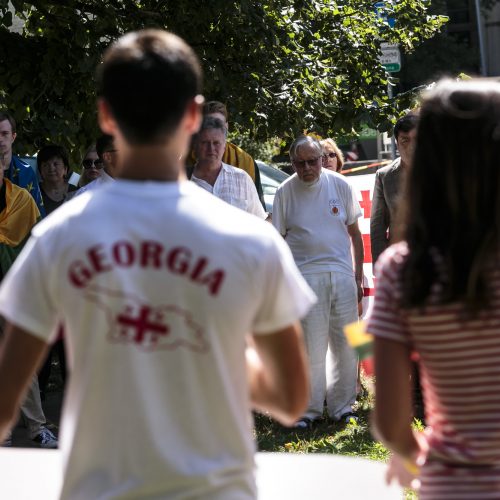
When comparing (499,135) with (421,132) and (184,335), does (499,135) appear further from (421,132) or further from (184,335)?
(184,335)

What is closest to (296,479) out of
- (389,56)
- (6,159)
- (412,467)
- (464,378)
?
(412,467)

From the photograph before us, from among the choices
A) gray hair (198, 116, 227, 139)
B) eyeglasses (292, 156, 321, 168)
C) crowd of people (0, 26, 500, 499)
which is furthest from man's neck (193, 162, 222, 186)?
crowd of people (0, 26, 500, 499)

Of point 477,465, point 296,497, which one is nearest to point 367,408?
point 296,497

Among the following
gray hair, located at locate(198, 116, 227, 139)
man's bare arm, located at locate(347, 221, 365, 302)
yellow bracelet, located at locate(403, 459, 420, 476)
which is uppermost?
gray hair, located at locate(198, 116, 227, 139)

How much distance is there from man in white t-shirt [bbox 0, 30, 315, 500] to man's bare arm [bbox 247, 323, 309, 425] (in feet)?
0.10

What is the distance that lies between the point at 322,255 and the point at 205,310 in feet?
18.8

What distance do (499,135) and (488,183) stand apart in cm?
9

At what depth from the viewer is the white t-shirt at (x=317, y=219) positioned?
7.76 m

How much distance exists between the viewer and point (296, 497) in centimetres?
313

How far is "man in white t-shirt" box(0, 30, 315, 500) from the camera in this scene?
2.04 meters

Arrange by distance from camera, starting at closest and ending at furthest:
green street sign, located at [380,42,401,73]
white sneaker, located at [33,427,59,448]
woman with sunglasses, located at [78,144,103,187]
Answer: white sneaker, located at [33,427,59,448], woman with sunglasses, located at [78,144,103,187], green street sign, located at [380,42,401,73]

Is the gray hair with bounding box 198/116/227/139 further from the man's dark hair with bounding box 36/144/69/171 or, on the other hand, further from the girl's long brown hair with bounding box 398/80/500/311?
the girl's long brown hair with bounding box 398/80/500/311

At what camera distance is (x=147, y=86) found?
6.88 ft

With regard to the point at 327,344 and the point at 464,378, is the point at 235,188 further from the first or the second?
the point at 464,378
